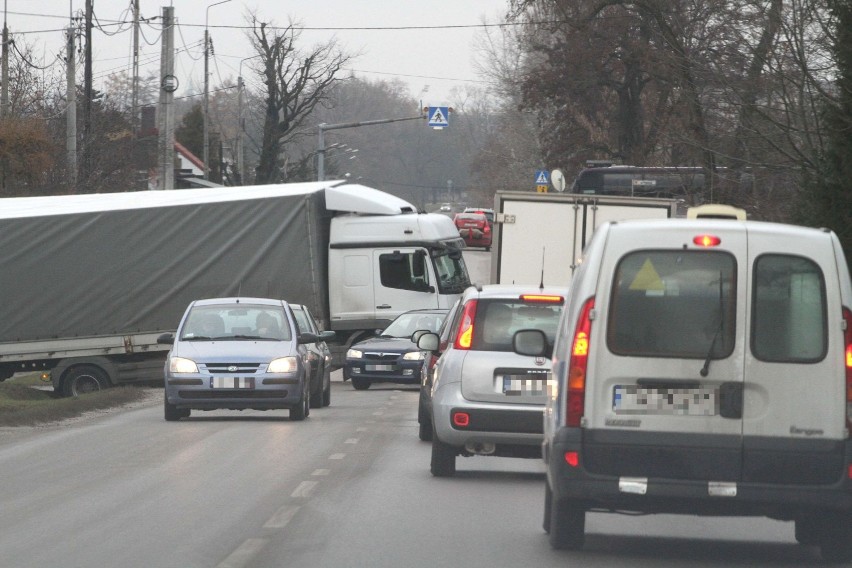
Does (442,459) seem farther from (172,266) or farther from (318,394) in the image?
(172,266)

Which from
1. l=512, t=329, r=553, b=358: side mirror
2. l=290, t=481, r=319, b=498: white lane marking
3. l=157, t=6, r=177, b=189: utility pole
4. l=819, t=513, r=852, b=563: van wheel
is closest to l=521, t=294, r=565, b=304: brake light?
l=290, t=481, r=319, b=498: white lane marking

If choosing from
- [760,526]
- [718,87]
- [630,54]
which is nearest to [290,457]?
[760,526]

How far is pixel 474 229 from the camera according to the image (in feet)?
225

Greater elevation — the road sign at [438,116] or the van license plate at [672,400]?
the road sign at [438,116]

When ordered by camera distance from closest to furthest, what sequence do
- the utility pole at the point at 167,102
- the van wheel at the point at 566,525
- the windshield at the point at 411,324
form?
1. the van wheel at the point at 566,525
2. the windshield at the point at 411,324
3. the utility pole at the point at 167,102

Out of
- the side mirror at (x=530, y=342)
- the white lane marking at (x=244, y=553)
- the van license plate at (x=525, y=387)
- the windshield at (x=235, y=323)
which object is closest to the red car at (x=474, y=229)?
the windshield at (x=235, y=323)

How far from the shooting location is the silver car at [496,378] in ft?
41.2

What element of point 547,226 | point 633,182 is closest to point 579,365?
point 547,226

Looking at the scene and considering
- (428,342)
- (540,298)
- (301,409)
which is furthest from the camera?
(301,409)

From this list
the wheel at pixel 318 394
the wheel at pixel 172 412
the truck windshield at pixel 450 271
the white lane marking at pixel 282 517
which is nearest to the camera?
the white lane marking at pixel 282 517

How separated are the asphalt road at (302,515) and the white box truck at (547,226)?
7536 millimetres

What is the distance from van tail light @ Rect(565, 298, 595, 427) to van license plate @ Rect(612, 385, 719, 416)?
0.19 m

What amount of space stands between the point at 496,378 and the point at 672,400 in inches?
181

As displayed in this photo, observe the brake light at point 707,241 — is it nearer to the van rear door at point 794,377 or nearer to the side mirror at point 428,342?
the van rear door at point 794,377
